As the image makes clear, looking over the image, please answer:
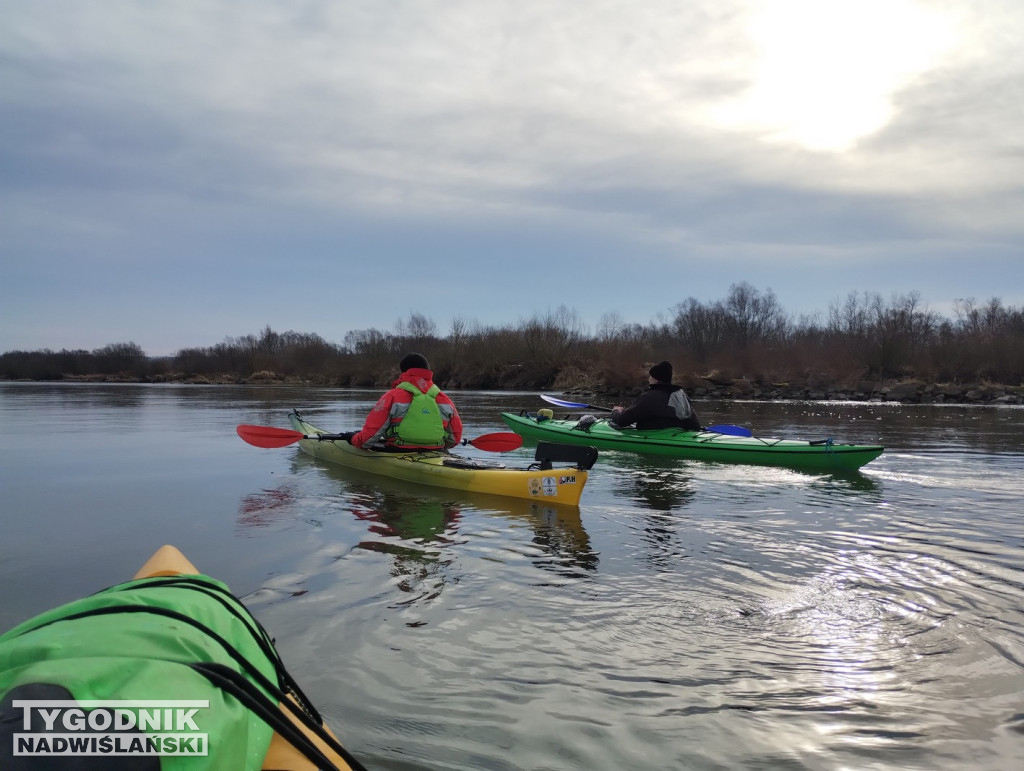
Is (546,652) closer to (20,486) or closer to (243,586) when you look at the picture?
(243,586)

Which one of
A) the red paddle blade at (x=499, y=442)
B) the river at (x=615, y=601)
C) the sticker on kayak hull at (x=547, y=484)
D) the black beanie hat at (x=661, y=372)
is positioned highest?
the black beanie hat at (x=661, y=372)

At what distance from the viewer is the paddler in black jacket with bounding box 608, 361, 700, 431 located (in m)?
11.1

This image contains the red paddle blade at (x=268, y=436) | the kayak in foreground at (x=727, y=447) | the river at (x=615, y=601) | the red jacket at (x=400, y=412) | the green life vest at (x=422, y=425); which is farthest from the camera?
the red paddle blade at (x=268, y=436)

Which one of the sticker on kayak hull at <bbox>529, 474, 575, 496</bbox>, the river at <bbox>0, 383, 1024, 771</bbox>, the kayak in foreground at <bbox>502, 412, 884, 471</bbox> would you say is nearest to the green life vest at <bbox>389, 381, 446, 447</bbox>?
the river at <bbox>0, 383, 1024, 771</bbox>

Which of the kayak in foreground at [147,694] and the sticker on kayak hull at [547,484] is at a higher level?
the kayak in foreground at [147,694]

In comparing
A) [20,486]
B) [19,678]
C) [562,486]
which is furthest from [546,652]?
[20,486]

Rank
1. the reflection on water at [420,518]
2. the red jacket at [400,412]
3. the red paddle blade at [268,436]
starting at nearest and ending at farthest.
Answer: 1. the reflection on water at [420,518]
2. the red jacket at [400,412]
3. the red paddle blade at [268,436]

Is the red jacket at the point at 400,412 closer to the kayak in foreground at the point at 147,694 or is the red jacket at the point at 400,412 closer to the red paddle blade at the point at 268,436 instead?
the red paddle blade at the point at 268,436

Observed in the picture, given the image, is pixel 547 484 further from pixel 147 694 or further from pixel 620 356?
pixel 620 356

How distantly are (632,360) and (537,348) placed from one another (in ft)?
22.5

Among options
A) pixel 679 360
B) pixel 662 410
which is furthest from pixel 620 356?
pixel 662 410

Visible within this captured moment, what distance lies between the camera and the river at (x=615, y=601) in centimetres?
294

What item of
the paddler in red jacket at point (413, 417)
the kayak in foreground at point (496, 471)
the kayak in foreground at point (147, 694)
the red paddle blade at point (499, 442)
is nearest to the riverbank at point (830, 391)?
the red paddle blade at point (499, 442)

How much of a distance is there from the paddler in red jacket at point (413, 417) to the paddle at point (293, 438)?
0.84m
